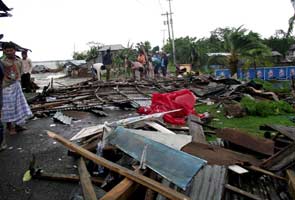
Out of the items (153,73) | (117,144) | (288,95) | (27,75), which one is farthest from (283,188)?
(153,73)

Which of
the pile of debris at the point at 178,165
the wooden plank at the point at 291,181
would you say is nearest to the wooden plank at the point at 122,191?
the pile of debris at the point at 178,165

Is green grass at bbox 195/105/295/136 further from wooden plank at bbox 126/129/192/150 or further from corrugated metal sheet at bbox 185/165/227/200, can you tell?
corrugated metal sheet at bbox 185/165/227/200

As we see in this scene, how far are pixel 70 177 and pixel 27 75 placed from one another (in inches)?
408

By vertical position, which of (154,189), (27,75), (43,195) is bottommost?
(43,195)

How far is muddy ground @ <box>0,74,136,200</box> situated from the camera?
341 cm

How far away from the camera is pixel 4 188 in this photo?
3.55 m

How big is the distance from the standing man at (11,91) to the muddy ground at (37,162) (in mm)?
437

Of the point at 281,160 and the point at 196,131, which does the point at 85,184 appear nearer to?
the point at 281,160

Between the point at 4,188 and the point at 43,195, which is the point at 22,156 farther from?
the point at 43,195

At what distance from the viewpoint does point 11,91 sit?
5719 millimetres

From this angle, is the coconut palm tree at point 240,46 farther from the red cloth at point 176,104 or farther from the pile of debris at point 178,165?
the pile of debris at point 178,165

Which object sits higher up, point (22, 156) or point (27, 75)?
point (27, 75)

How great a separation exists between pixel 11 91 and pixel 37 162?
2.01 m

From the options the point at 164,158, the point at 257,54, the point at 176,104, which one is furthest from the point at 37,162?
the point at 257,54
